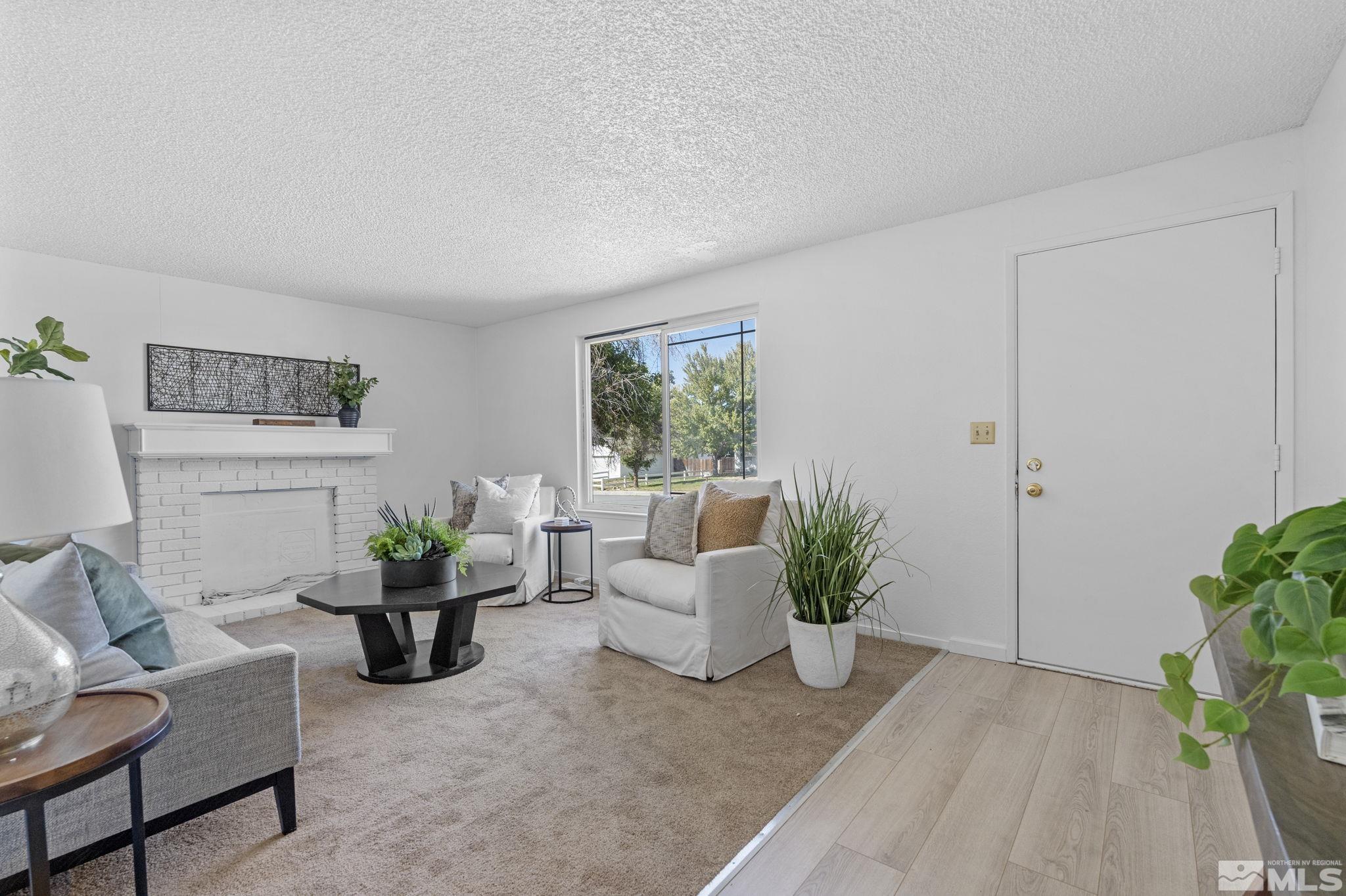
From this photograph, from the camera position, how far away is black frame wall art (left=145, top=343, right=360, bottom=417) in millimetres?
4062

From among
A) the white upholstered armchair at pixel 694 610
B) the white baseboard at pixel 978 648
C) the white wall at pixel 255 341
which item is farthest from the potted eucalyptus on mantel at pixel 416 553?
the white baseboard at pixel 978 648

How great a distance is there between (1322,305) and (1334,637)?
2558 mm

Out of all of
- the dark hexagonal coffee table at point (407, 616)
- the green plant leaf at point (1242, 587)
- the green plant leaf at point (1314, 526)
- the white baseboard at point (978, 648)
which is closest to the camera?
the green plant leaf at point (1314, 526)

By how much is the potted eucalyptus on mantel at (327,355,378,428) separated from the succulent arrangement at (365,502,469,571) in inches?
77.4

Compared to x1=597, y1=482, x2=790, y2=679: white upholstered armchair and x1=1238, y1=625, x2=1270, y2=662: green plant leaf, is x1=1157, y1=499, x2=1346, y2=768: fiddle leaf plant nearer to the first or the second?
x1=1238, y1=625, x2=1270, y2=662: green plant leaf

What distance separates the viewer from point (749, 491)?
11.4ft

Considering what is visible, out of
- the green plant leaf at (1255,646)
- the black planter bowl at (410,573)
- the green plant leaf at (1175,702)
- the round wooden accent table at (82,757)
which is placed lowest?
the black planter bowl at (410,573)

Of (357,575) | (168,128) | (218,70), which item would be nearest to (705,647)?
(357,575)

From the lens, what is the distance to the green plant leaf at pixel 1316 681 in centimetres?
42

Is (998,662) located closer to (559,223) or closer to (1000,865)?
(1000,865)

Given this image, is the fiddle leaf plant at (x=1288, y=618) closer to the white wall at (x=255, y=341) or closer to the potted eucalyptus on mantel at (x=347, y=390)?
the white wall at (x=255, y=341)

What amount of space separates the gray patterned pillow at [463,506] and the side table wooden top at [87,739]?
333 cm

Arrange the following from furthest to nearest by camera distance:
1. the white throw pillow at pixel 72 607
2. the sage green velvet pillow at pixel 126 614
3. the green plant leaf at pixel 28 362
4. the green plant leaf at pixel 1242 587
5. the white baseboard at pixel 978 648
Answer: the white baseboard at pixel 978 648 → the sage green velvet pillow at pixel 126 614 → the white throw pillow at pixel 72 607 → the green plant leaf at pixel 28 362 → the green plant leaf at pixel 1242 587

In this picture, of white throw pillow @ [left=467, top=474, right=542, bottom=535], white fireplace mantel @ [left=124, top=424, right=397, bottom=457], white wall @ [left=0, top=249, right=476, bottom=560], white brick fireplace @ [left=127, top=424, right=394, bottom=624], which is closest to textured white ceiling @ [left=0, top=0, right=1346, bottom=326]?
white wall @ [left=0, top=249, right=476, bottom=560]
